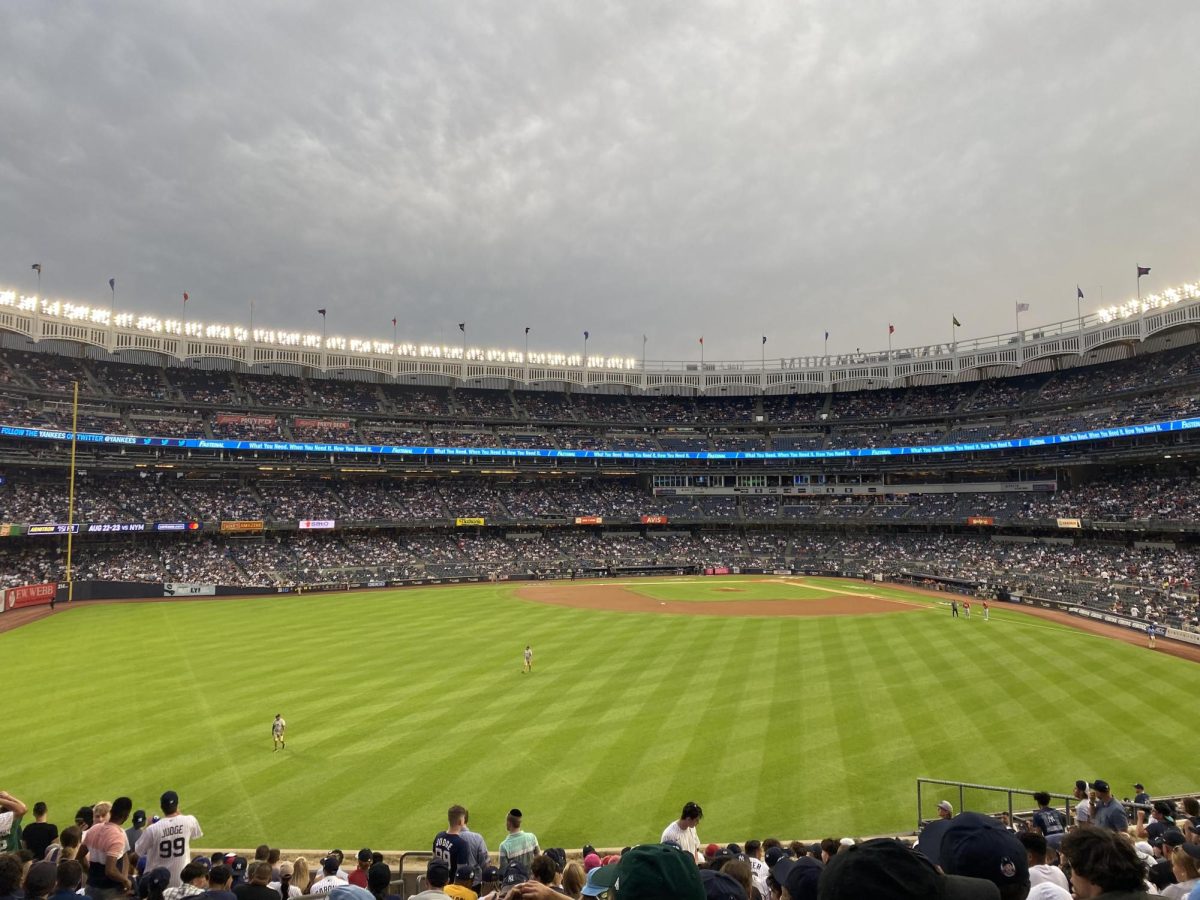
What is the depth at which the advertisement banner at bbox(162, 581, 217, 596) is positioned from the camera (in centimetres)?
5719

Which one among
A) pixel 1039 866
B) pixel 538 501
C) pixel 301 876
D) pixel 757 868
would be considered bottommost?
pixel 301 876

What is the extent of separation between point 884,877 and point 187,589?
67.0m

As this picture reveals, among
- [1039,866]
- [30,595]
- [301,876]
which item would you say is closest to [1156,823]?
[1039,866]

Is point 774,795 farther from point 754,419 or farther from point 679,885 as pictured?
point 754,419

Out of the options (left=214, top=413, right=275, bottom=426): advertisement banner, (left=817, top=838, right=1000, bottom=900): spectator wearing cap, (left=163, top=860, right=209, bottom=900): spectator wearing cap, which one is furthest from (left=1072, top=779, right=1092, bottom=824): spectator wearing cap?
(left=214, top=413, right=275, bottom=426): advertisement banner

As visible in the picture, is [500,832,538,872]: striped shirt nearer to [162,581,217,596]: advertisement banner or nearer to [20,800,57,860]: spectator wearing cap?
[20,800,57,860]: spectator wearing cap

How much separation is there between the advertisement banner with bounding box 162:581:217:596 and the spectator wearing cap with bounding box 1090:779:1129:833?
63.2m

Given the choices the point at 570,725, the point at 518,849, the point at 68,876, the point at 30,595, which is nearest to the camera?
Answer: the point at 68,876

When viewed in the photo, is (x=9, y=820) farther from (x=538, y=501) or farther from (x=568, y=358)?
(x=568, y=358)

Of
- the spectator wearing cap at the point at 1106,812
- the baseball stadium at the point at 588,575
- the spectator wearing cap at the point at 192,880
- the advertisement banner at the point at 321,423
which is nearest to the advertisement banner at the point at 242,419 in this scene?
the baseball stadium at the point at 588,575

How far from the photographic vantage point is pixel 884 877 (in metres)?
2.66

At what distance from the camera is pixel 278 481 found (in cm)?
7669

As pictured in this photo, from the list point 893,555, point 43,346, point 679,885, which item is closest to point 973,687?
point 679,885

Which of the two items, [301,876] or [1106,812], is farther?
[1106,812]
